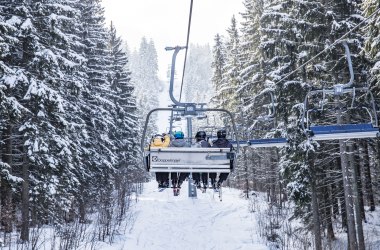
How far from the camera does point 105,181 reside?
25.8 metres

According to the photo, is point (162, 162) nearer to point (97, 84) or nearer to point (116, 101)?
point (97, 84)

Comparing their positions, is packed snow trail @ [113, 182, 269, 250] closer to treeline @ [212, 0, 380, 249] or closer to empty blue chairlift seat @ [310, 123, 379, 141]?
treeline @ [212, 0, 380, 249]

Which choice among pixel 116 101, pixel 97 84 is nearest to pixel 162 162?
pixel 97 84

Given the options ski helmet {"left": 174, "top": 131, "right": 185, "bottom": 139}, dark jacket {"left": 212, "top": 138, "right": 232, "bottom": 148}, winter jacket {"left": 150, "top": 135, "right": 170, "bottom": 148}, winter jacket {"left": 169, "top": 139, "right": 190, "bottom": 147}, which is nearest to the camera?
winter jacket {"left": 150, "top": 135, "right": 170, "bottom": 148}

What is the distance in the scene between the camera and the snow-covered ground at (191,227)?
18.9 m

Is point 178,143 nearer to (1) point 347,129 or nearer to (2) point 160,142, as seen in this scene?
(2) point 160,142

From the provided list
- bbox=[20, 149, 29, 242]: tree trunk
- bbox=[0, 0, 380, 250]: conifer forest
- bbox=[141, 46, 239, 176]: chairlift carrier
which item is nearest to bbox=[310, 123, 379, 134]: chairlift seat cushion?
bbox=[141, 46, 239, 176]: chairlift carrier

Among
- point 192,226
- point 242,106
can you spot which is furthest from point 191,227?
point 242,106

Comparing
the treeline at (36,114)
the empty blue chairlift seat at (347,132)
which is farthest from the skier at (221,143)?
the treeline at (36,114)

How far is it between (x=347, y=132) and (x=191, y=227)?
16362mm

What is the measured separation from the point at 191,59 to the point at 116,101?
495ft

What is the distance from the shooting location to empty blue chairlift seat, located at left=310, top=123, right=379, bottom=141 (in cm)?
851

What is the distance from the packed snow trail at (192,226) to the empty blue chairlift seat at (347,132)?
9829 mm

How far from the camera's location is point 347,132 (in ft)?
28.2
